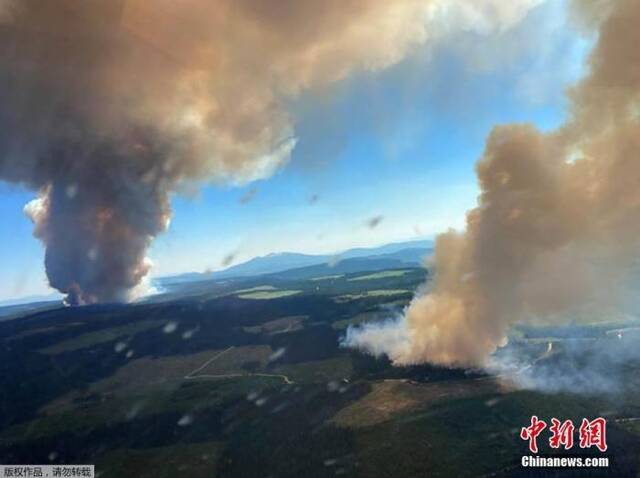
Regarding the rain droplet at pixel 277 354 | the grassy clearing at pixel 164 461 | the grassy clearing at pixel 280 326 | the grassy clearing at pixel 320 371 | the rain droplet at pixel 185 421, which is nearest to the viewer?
the grassy clearing at pixel 164 461

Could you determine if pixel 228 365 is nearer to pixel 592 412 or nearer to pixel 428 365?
pixel 428 365

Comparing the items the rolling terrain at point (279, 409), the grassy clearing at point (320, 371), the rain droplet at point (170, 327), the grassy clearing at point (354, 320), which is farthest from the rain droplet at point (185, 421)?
the rain droplet at point (170, 327)

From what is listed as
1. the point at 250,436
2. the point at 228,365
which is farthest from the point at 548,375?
the point at 228,365

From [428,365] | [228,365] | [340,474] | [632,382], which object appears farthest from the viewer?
[228,365]

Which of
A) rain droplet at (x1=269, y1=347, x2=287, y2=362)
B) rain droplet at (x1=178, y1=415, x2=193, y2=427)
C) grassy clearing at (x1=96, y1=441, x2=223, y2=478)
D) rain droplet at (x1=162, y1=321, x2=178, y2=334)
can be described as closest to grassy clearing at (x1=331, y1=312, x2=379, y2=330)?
rain droplet at (x1=269, y1=347, x2=287, y2=362)

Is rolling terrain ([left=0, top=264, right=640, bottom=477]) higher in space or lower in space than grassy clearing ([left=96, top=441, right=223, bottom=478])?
higher

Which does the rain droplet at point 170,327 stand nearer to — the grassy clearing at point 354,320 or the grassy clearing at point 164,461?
the grassy clearing at point 354,320
